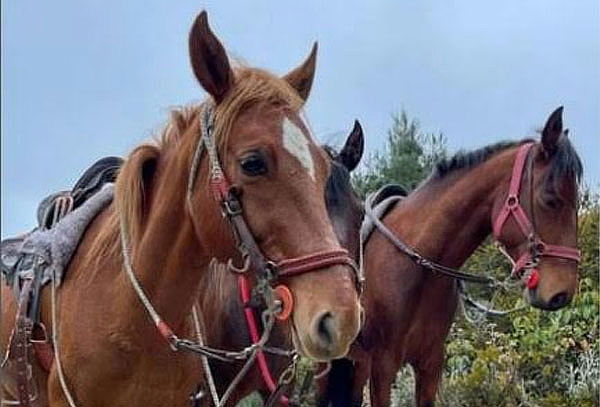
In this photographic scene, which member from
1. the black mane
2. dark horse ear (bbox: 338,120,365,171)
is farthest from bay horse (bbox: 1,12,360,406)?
the black mane

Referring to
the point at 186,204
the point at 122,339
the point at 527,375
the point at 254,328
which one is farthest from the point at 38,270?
the point at 527,375

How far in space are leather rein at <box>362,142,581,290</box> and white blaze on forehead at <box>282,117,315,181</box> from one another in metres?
2.57

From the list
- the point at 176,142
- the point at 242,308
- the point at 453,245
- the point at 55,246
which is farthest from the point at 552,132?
the point at 55,246

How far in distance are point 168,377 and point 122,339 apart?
0.62 feet

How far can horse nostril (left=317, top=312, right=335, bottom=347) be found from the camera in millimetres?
2461

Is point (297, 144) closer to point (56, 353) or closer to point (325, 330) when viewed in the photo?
point (325, 330)

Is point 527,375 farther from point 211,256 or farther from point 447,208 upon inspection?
point 211,256

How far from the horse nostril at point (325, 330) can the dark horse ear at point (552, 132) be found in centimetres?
304

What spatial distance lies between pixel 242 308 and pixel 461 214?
1.58 meters

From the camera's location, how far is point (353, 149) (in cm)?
501

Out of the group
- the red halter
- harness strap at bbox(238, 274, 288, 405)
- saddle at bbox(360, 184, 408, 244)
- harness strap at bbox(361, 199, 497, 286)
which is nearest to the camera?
harness strap at bbox(238, 274, 288, 405)

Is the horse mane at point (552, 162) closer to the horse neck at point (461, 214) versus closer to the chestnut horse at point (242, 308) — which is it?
the horse neck at point (461, 214)

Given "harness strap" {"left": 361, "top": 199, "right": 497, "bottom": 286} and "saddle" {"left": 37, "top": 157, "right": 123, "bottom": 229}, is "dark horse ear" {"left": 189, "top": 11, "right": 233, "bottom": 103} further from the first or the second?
"harness strap" {"left": 361, "top": 199, "right": 497, "bottom": 286}

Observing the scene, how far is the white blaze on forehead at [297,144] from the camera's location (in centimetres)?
271
